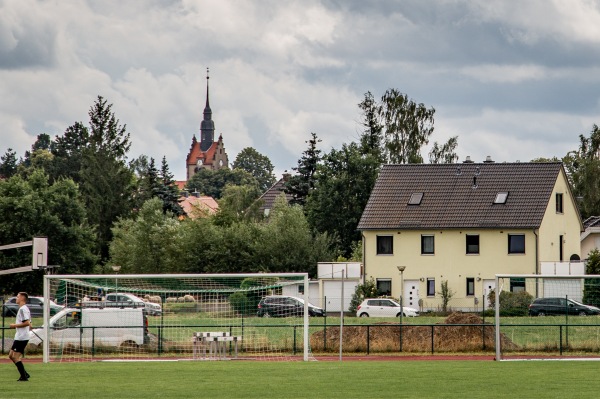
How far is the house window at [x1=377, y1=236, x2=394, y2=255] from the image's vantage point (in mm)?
67250

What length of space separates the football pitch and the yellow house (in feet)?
109

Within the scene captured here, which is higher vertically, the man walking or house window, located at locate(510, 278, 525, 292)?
house window, located at locate(510, 278, 525, 292)

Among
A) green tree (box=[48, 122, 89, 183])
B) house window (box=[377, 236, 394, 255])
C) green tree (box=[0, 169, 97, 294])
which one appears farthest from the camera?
green tree (box=[48, 122, 89, 183])

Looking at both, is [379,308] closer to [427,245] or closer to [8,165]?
[427,245]

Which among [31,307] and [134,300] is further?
[31,307]

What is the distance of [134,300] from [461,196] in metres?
33.8

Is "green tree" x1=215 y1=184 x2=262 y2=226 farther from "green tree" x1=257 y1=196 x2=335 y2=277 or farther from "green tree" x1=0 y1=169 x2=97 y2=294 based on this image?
"green tree" x1=0 y1=169 x2=97 y2=294

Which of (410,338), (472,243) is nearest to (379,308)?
(472,243)

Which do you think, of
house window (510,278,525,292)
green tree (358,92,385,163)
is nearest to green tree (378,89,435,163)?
green tree (358,92,385,163)

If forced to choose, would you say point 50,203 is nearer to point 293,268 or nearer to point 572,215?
point 293,268

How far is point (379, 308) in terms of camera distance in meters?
58.4

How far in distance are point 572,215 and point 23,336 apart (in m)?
49.8

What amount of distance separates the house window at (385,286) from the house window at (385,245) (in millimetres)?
1543

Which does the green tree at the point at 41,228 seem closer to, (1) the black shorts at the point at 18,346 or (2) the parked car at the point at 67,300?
(2) the parked car at the point at 67,300
